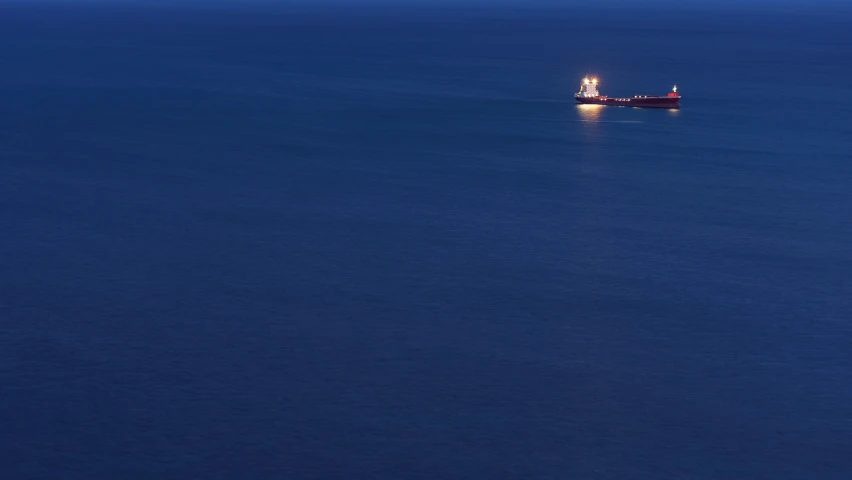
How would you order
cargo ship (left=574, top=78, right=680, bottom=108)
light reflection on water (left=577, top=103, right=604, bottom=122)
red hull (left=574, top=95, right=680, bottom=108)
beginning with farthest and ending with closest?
cargo ship (left=574, top=78, right=680, bottom=108), red hull (left=574, top=95, right=680, bottom=108), light reflection on water (left=577, top=103, right=604, bottom=122)

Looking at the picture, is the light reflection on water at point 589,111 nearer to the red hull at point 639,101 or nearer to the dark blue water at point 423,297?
the red hull at point 639,101

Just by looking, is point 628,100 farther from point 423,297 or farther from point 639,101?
point 423,297

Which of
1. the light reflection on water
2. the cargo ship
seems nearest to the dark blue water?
the light reflection on water

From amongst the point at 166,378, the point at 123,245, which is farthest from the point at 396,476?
the point at 123,245

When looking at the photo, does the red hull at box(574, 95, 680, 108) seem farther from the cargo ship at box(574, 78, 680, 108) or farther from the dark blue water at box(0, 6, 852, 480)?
the dark blue water at box(0, 6, 852, 480)

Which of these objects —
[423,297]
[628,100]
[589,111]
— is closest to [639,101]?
[628,100]

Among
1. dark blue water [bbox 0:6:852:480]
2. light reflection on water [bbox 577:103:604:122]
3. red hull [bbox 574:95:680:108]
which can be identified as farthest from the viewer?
red hull [bbox 574:95:680:108]

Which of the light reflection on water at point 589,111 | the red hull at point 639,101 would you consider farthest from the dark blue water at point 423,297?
the red hull at point 639,101
